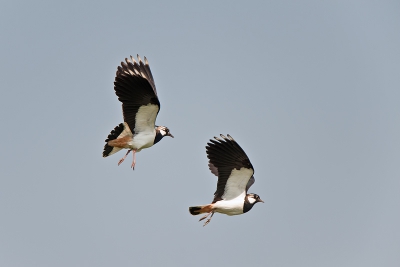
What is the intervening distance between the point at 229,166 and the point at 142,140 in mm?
3414

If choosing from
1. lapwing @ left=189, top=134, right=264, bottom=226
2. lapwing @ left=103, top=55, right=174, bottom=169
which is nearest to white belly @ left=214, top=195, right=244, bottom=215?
lapwing @ left=189, top=134, right=264, bottom=226

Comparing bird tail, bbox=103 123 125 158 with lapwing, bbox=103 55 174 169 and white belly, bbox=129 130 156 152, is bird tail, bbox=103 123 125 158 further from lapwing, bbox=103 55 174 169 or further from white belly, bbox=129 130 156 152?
white belly, bbox=129 130 156 152

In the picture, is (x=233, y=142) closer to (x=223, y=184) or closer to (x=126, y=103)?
(x=223, y=184)

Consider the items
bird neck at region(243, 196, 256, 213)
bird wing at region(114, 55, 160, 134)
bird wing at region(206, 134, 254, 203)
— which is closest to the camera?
bird wing at region(206, 134, 254, 203)

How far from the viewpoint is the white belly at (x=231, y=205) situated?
671 inches

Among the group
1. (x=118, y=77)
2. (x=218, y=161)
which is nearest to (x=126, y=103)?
(x=118, y=77)

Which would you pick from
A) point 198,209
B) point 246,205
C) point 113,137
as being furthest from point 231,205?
point 113,137

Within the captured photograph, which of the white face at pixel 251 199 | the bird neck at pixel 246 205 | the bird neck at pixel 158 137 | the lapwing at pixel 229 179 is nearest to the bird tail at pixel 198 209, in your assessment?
the lapwing at pixel 229 179

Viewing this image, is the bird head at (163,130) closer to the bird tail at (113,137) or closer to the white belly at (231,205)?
the bird tail at (113,137)

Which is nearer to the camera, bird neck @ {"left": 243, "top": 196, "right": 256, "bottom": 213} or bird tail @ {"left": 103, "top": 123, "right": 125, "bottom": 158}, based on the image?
bird neck @ {"left": 243, "top": 196, "right": 256, "bottom": 213}

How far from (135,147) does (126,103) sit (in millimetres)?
1318

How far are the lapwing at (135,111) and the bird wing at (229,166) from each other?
8.53 ft

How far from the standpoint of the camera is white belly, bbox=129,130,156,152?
19.4 metres

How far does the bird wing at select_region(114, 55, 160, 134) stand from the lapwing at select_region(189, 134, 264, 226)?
100 inches
